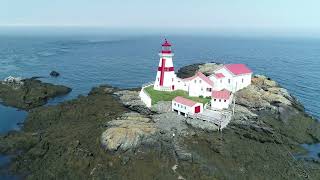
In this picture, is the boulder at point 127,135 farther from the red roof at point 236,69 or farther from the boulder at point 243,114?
the red roof at point 236,69

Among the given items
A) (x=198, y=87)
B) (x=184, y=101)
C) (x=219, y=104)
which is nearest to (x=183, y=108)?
(x=184, y=101)

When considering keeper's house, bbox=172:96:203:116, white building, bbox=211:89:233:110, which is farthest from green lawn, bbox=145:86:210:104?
keeper's house, bbox=172:96:203:116

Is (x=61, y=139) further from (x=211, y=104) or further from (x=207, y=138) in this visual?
(x=211, y=104)

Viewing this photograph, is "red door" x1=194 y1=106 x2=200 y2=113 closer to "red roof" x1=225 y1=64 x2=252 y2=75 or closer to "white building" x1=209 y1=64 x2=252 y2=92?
"white building" x1=209 y1=64 x2=252 y2=92

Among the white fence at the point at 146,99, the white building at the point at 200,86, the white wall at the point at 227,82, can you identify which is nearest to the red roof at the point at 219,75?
the white wall at the point at 227,82

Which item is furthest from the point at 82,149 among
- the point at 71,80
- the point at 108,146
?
the point at 71,80

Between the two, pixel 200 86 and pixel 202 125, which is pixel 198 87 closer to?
pixel 200 86
